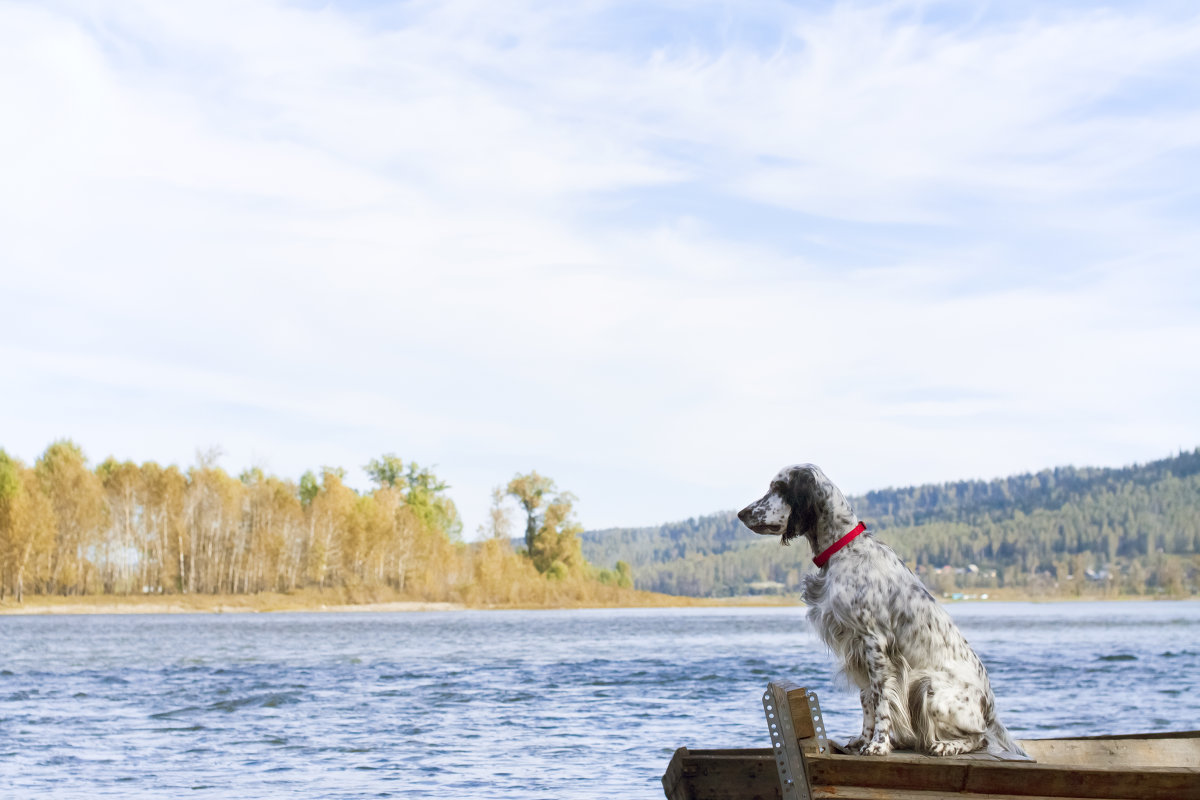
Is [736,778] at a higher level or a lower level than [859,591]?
lower

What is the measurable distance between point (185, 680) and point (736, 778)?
26.6m

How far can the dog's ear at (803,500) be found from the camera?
619 cm

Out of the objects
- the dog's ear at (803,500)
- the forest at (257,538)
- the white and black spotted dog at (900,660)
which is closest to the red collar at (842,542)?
the white and black spotted dog at (900,660)

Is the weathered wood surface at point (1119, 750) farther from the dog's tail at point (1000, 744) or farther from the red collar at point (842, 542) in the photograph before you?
the red collar at point (842, 542)

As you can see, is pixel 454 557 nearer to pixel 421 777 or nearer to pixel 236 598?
pixel 236 598

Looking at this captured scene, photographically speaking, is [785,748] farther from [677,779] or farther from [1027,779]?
[677,779]

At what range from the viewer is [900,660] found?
5953 millimetres

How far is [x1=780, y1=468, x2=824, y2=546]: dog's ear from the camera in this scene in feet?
20.3

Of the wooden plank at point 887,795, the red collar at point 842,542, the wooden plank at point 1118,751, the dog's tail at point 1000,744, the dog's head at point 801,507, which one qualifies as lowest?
the wooden plank at point 1118,751

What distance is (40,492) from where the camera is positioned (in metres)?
84.5

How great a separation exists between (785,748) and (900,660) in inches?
28.6

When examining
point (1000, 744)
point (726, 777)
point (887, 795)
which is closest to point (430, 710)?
point (726, 777)

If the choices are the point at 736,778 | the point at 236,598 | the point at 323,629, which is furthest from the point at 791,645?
the point at 236,598

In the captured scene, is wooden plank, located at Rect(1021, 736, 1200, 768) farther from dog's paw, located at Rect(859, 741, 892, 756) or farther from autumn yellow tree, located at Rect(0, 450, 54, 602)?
autumn yellow tree, located at Rect(0, 450, 54, 602)
